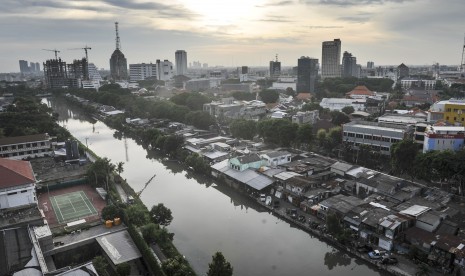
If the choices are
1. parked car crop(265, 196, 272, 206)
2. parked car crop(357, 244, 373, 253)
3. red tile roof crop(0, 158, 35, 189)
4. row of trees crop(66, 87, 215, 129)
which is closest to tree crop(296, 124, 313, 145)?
parked car crop(265, 196, 272, 206)

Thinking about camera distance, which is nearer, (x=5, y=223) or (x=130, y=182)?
(x=5, y=223)

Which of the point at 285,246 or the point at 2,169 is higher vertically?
the point at 2,169

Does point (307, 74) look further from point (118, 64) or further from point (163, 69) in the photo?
point (118, 64)

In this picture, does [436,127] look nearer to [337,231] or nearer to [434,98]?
[337,231]

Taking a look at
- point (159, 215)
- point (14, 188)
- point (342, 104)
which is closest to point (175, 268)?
point (159, 215)

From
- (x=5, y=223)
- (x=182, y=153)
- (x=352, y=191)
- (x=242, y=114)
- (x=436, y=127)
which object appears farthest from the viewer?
(x=242, y=114)

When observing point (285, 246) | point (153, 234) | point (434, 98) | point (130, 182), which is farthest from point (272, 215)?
point (434, 98)

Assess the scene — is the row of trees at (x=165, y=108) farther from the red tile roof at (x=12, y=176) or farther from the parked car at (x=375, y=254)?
the parked car at (x=375, y=254)
